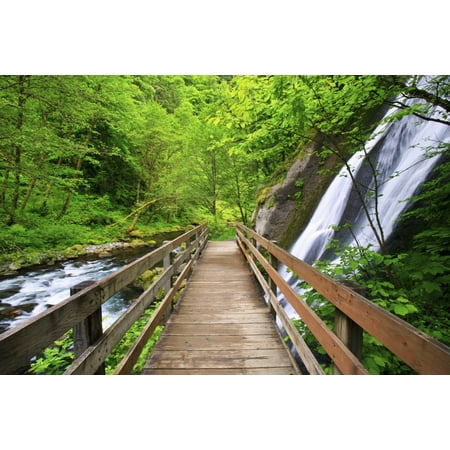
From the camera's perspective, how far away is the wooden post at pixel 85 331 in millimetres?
1321

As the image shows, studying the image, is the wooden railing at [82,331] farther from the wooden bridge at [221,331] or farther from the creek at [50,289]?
the creek at [50,289]

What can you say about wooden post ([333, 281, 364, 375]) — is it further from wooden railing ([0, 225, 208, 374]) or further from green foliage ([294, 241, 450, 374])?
wooden railing ([0, 225, 208, 374])

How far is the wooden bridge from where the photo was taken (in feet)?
3.18

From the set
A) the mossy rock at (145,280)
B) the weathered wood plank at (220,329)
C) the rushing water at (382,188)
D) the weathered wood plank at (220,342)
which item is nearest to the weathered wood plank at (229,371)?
the weathered wood plank at (220,342)

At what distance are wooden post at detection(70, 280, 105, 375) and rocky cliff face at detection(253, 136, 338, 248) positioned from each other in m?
5.53

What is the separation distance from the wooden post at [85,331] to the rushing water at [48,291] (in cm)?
399

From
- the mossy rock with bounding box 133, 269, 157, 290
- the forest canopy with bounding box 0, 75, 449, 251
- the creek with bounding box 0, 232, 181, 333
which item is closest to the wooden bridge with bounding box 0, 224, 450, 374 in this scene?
the forest canopy with bounding box 0, 75, 449, 251

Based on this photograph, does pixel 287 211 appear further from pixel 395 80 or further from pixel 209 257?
pixel 395 80

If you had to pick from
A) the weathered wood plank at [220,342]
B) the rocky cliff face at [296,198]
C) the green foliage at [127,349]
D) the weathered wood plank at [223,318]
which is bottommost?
the green foliage at [127,349]

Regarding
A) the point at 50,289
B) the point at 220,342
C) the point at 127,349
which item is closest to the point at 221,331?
the point at 220,342

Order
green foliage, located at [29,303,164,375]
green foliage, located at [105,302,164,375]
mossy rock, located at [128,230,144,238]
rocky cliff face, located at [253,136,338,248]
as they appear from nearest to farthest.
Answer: green foliage, located at [29,303,164,375] < green foliage, located at [105,302,164,375] < rocky cliff face, located at [253,136,338,248] < mossy rock, located at [128,230,144,238]

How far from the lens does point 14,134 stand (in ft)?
21.1

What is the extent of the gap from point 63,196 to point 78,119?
21.9ft
